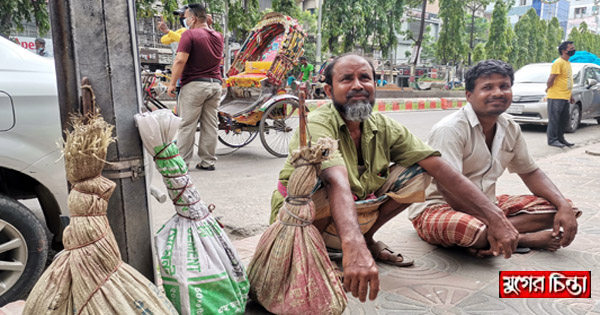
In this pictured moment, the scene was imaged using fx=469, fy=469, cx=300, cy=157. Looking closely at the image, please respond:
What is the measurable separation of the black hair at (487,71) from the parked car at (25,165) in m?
2.35

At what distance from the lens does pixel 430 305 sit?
2223 millimetres

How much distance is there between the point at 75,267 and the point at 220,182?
349 cm

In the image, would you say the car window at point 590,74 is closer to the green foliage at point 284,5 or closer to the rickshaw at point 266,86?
the rickshaw at point 266,86

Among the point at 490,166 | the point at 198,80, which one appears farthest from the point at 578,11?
the point at 490,166

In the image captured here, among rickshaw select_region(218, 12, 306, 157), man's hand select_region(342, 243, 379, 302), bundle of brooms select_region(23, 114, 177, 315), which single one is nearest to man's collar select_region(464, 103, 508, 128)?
man's hand select_region(342, 243, 379, 302)

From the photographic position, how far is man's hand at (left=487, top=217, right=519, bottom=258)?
7.67 ft

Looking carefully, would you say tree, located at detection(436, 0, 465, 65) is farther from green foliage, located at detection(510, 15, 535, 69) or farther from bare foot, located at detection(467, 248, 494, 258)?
bare foot, located at detection(467, 248, 494, 258)

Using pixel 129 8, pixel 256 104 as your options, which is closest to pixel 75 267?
pixel 129 8

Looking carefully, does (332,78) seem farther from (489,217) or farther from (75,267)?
(75,267)

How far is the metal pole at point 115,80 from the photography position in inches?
61.7

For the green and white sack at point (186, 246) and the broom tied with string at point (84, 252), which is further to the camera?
the green and white sack at point (186, 246)

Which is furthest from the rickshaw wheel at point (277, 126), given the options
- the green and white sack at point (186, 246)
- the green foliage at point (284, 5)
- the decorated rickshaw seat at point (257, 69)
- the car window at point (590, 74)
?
the green foliage at point (284, 5)

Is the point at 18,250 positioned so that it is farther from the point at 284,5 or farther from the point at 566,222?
the point at 284,5

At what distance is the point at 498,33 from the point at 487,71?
30.9m
